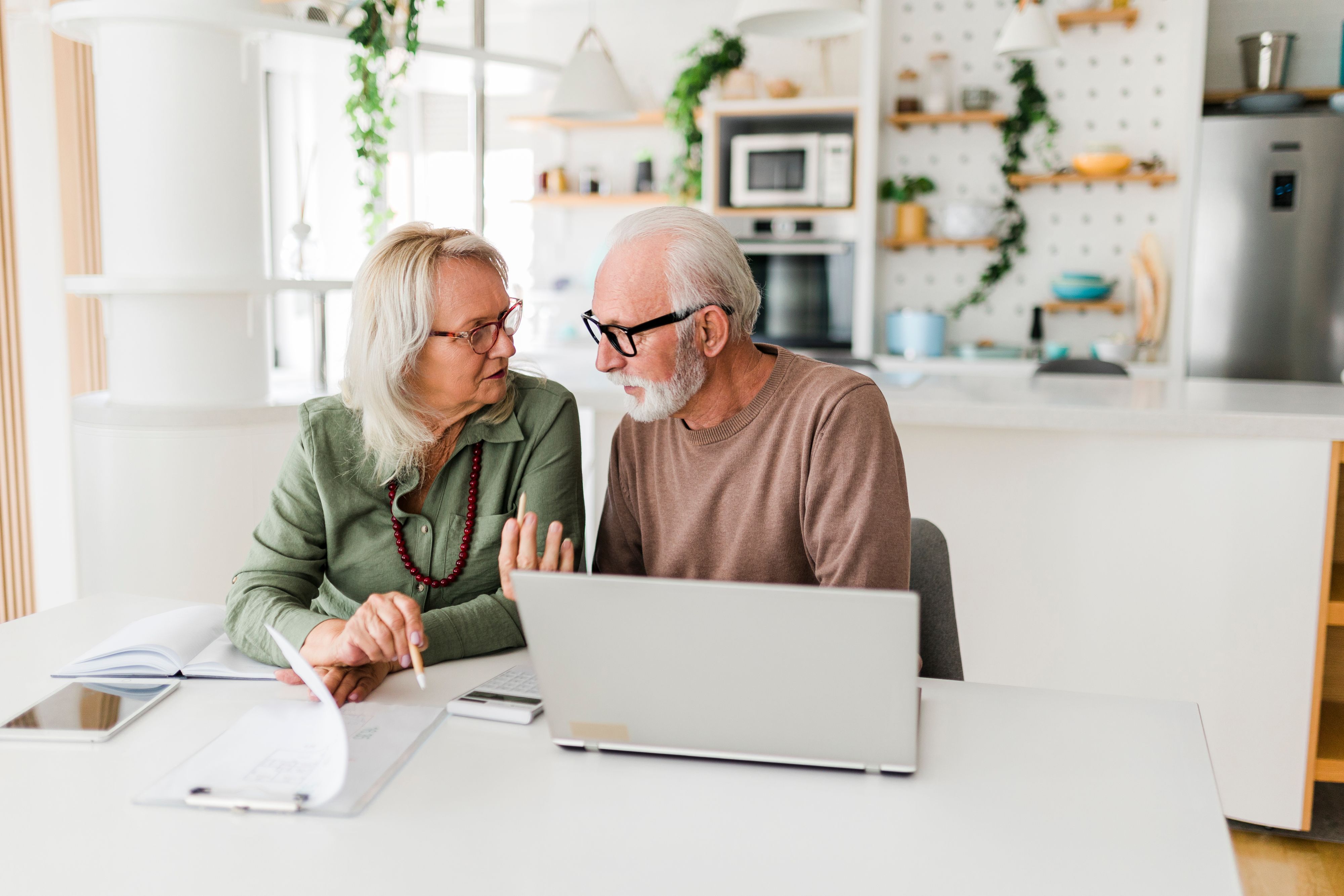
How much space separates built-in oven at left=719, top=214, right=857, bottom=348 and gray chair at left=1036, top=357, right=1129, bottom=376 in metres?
1.55

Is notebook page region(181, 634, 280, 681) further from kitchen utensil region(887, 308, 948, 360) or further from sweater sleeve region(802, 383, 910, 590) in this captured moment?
kitchen utensil region(887, 308, 948, 360)

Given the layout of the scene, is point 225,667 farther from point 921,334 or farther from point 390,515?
point 921,334

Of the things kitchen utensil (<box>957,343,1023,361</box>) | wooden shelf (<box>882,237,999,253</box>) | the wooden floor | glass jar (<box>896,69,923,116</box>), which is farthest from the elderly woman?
glass jar (<box>896,69,923,116</box>)

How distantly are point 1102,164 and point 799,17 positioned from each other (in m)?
2.27

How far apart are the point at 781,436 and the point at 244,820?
842 mm

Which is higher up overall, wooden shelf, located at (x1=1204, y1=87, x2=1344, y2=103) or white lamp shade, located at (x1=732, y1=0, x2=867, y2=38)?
wooden shelf, located at (x1=1204, y1=87, x2=1344, y2=103)

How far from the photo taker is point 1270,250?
4.27 m

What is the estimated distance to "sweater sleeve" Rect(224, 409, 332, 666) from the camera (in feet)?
4.74

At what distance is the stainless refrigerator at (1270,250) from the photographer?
4180 millimetres

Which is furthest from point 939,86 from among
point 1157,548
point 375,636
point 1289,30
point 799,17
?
point 375,636

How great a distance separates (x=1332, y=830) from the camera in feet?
7.76

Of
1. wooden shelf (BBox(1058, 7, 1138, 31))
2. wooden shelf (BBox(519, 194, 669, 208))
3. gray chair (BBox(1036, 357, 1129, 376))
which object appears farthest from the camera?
wooden shelf (BBox(519, 194, 669, 208))

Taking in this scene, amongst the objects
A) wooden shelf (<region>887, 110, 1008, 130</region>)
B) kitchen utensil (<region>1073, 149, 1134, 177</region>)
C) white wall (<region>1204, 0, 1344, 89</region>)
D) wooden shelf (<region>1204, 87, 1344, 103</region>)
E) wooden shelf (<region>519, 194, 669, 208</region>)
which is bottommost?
wooden shelf (<region>519, 194, 669, 208</region>)

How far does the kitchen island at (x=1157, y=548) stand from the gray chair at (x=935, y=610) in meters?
0.87
